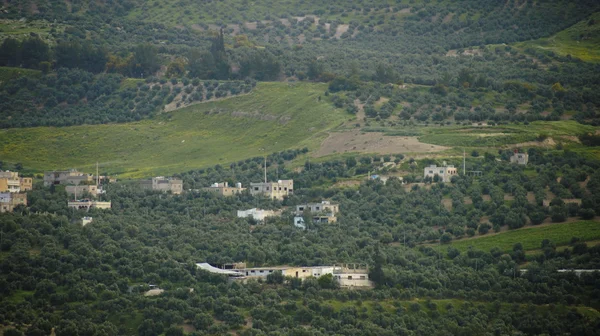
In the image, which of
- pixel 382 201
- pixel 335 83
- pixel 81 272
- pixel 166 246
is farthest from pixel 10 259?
pixel 335 83

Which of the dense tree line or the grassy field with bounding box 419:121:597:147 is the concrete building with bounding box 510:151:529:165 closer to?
the grassy field with bounding box 419:121:597:147

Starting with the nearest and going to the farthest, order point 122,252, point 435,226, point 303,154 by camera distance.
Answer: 1. point 122,252
2. point 435,226
3. point 303,154

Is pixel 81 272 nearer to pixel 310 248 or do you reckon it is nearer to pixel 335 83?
pixel 310 248

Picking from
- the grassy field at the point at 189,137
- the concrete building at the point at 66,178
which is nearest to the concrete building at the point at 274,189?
the grassy field at the point at 189,137

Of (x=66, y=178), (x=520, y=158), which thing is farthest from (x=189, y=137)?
(x=520, y=158)

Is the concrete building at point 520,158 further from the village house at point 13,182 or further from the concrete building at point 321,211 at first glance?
the village house at point 13,182

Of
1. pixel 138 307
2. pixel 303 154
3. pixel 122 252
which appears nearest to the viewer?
pixel 138 307

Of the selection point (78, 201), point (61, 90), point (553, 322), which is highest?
point (61, 90)

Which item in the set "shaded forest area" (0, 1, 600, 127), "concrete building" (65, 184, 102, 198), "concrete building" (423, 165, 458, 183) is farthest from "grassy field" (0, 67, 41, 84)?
"concrete building" (423, 165, 458, 183)
